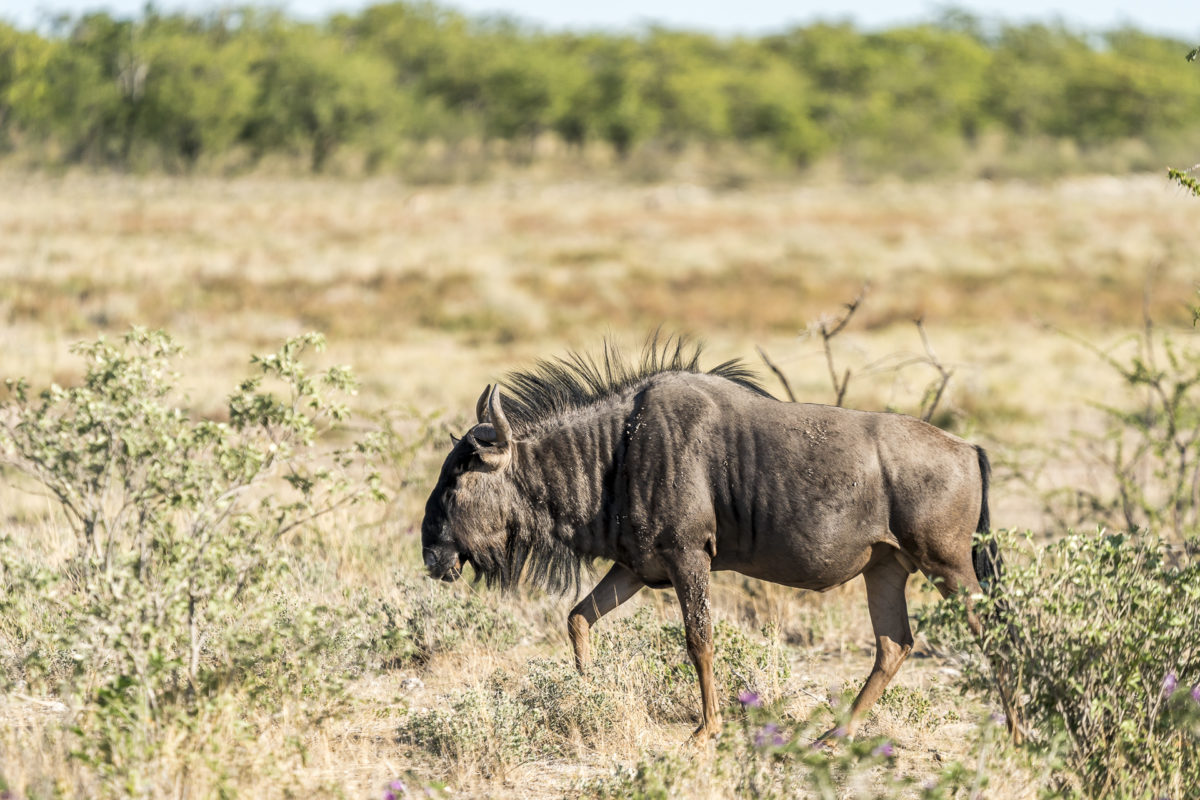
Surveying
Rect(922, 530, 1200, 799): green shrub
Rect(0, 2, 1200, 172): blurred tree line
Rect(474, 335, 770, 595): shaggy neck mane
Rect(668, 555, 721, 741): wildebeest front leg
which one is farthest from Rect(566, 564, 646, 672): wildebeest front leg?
Rect(0, 2, 1200, 172): blurred tree line

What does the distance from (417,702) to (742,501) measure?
196 centimetres

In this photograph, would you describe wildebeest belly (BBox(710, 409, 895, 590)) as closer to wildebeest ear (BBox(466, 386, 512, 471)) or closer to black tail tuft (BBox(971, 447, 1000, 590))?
black tail tuft (BBox(971, 447, 1000, 590))

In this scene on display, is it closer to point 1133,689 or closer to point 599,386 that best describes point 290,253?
point 599,386

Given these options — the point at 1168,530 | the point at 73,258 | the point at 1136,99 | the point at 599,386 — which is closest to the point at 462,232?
the point at 73,258

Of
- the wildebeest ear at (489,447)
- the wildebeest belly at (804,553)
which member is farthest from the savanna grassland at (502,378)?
the wildebeest ear at (489,447)

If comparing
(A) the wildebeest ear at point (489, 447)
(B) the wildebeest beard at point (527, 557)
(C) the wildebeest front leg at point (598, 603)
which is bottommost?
(C) the wildebeest front leg at point (598, 603)

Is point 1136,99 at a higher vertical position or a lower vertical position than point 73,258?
higher

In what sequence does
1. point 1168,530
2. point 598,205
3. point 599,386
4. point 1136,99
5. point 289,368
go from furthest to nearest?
point 1136,99 → point 598,205 → point 1168,530 → point 599,386 → point 289,368

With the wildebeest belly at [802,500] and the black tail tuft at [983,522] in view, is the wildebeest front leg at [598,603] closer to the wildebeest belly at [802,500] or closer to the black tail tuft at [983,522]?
the wildebeest belly at [802,500]

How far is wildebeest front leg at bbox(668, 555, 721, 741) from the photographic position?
5242mm

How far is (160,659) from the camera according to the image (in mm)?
4348

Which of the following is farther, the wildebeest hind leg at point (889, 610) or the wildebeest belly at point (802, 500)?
the wildebeest hind leg at point (889, 610)

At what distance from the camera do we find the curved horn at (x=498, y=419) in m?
5.24

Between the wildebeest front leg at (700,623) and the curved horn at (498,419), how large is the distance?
962mm
